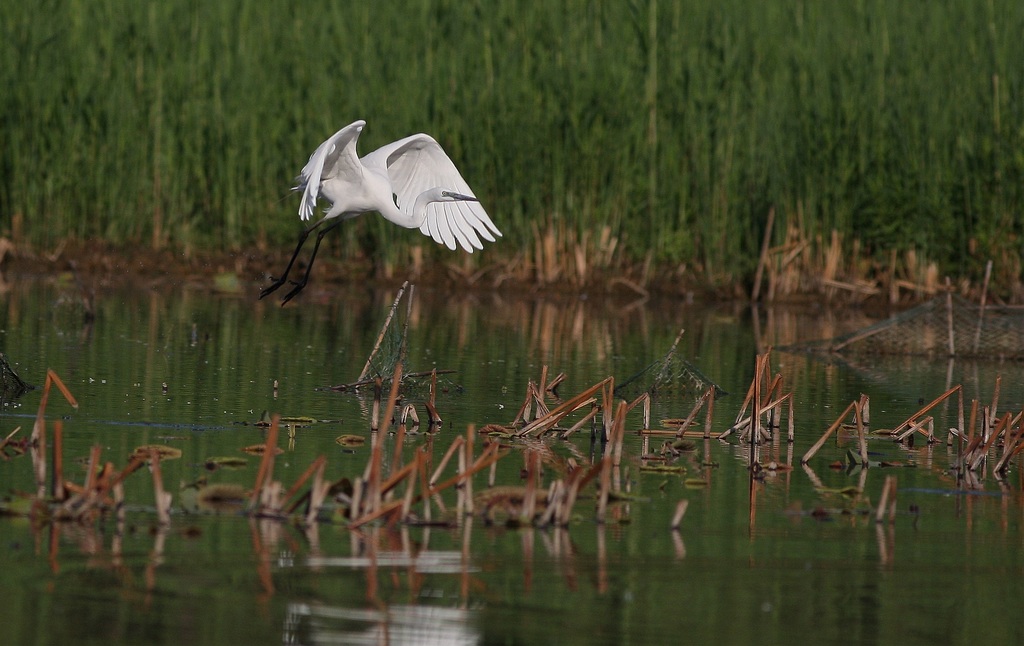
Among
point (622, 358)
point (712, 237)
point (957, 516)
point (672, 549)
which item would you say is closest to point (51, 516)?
point (672, 549)

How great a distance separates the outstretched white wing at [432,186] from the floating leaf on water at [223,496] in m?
3.87

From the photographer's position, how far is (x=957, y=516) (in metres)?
6.19

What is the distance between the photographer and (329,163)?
973cm

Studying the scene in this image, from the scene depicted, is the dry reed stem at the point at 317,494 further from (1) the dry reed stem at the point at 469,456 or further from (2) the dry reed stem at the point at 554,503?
(2) the dry reed stem at the point at 554,503

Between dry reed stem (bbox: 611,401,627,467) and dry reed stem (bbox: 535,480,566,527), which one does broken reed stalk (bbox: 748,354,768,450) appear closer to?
dry reed stem (bbox: 611,401,627,467)

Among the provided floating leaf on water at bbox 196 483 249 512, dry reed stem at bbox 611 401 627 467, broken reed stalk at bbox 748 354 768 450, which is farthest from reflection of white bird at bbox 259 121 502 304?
floating leaf on water at bbox 196 483 249 512

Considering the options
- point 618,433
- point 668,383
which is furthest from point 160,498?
point 668,383

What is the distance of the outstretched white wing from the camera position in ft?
32.2

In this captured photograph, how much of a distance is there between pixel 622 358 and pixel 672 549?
6.21m

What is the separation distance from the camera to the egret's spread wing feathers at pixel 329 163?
25.5 feet

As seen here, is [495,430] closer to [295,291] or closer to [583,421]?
[583,421]

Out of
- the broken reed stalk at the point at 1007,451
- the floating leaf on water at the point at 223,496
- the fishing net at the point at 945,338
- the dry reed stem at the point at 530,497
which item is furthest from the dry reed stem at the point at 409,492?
the fishing net at the point at 945,338

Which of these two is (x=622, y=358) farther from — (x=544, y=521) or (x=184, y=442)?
(x=544, y=521)

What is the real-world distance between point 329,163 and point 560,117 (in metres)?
6.16
